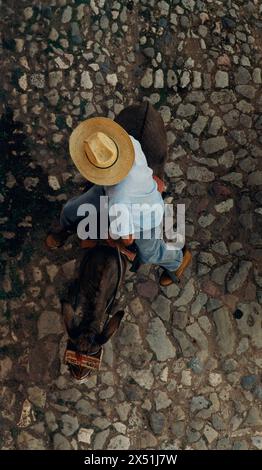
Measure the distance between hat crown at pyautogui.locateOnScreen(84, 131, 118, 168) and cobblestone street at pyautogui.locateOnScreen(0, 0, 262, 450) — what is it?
208 centimetres

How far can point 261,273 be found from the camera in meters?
6.92

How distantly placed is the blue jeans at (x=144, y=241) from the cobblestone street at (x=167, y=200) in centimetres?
57

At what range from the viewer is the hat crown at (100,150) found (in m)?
4.84

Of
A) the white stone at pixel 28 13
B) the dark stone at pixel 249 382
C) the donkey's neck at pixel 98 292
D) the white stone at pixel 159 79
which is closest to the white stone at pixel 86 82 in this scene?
the white stone at pixel 159 79

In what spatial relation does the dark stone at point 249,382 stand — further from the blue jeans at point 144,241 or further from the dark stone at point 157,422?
the blue jeans at point 144,241

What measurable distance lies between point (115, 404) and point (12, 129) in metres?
3.24

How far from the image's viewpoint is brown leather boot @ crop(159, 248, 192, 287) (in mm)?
6648

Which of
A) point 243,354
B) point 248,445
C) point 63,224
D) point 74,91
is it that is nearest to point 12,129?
point 74,91

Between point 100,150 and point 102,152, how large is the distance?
0.07 ft

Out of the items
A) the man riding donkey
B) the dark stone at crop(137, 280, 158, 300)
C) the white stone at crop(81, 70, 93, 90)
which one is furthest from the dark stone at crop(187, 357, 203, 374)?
the white stone at crop(81, 70, 93, 90)

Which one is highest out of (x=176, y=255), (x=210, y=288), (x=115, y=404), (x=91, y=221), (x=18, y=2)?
(x=18, y=2)

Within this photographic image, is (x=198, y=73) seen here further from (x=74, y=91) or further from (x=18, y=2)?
(x=18, y=2)

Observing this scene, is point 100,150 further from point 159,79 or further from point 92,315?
point 159,79

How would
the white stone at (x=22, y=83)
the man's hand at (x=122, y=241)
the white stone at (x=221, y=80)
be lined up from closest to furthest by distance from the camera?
the man's hand at (x=122, y=241) < the white stone at (x=22, y=83) < the white stone at (x=221, y=80)
